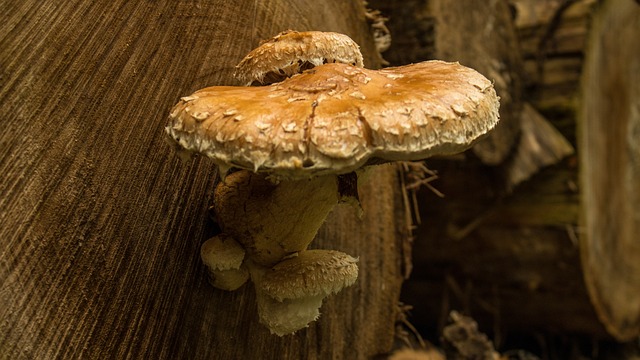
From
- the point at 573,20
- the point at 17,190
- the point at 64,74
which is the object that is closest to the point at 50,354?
the point at 17,190

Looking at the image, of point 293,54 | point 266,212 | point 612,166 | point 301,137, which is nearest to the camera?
point 301,137

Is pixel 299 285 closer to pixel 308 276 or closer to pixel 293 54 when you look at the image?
pixel 308 276

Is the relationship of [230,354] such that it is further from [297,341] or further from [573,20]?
[573,20]

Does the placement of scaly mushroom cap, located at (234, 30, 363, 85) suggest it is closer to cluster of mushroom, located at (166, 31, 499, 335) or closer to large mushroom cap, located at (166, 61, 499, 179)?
cluster of mushroom, located at (166, 31, 499, 335)

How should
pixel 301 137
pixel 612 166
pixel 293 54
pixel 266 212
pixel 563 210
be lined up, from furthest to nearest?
pixel 612 166 → pixel 563 210 → pixel 266 212 → pixel 293 54 → pixel 301 137

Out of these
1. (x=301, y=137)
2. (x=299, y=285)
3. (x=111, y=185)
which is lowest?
(x=299, y=285)

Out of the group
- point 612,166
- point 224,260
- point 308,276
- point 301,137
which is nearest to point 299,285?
point 308,276
